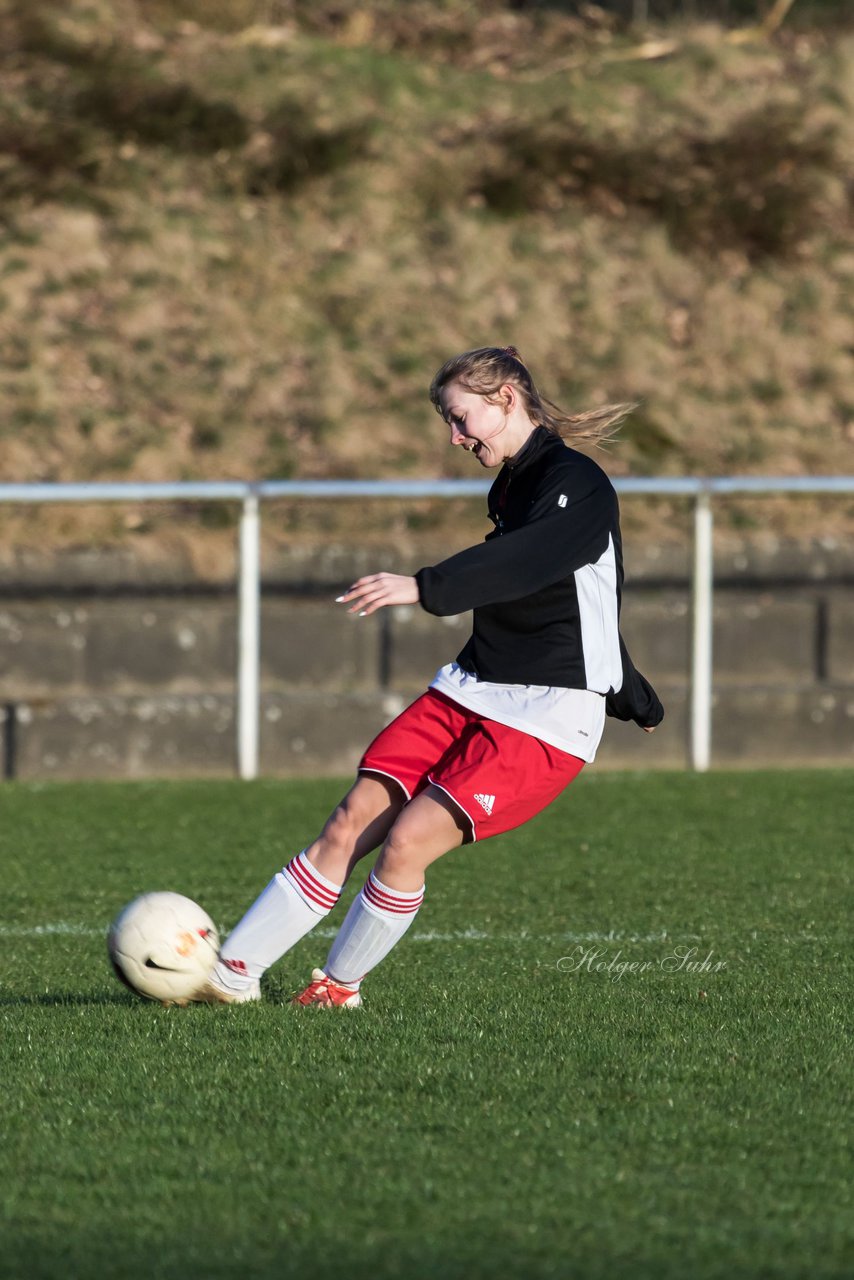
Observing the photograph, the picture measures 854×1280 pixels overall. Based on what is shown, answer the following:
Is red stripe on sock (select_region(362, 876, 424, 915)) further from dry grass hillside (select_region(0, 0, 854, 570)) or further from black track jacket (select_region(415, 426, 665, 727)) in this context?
dry grass hillside (select_region(0, 0, 854, 570))

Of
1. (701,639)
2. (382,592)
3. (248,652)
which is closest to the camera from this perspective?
(382,592)

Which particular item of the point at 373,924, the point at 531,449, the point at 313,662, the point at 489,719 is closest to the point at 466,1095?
the point at 373,924

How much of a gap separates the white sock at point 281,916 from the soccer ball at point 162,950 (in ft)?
0.24

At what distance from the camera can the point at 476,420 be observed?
460 cm

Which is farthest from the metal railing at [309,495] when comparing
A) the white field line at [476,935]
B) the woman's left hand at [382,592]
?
the woman's left hand at [382,592]

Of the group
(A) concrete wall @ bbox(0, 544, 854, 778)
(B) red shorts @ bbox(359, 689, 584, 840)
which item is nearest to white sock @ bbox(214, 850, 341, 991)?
(B) red shorts @ bbox(359, 689, 584, 840)

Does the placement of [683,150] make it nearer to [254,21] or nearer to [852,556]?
[254,21]

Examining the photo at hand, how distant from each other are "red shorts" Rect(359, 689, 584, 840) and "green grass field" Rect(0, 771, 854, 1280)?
52 cm

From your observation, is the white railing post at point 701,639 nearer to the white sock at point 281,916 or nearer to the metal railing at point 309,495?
the metal railing at point 309,495

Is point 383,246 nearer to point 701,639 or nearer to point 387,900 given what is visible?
point 701,639

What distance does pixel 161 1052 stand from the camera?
13.8 ft

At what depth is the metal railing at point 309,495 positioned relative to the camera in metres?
10.1

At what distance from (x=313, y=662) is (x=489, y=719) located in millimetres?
6503

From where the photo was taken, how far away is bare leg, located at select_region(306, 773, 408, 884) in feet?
15.2
